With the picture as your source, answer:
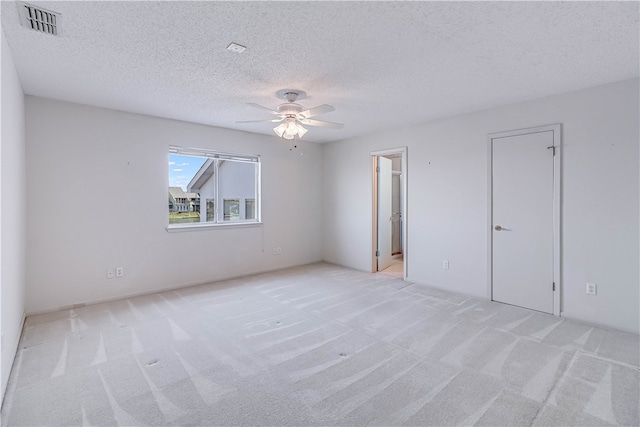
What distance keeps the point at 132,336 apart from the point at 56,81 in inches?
104

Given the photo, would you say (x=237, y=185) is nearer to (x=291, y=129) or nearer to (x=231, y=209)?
(x=231, y=209)

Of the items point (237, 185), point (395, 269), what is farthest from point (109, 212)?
point (395, 269)

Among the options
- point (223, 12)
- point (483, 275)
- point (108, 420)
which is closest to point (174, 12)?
point (223, 12)

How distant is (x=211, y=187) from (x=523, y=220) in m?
4.53

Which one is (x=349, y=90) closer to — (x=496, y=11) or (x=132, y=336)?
(x=496, y=11)

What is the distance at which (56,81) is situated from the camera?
3041 millimetres

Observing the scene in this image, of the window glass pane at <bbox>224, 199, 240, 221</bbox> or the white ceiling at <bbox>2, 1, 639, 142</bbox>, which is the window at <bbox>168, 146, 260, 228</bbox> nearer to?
A: the window glass pane at <bbox>224, 199, 240, 221</bbox>

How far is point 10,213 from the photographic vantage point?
8.05 feet

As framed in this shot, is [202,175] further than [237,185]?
No

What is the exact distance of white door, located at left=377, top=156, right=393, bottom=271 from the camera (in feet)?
18.6

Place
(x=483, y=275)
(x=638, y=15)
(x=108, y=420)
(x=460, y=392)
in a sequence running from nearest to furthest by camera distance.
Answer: (x=108, y=420) → (x=638, y=15) → (x=460, y=392) → (x=483, y=275)

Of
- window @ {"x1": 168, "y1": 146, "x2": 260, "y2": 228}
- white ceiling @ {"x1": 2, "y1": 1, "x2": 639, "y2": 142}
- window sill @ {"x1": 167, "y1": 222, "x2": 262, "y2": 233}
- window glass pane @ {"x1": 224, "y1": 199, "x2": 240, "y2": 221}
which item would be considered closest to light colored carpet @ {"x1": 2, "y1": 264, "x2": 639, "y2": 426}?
window sill @ {"x1": 167, "y1": 222, "x2": 262, "y2": 233}

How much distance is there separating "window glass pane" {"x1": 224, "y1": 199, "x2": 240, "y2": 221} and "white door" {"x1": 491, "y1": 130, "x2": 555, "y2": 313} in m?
4.08

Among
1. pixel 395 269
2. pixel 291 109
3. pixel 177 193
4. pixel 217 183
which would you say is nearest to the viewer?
pixel 291 109
